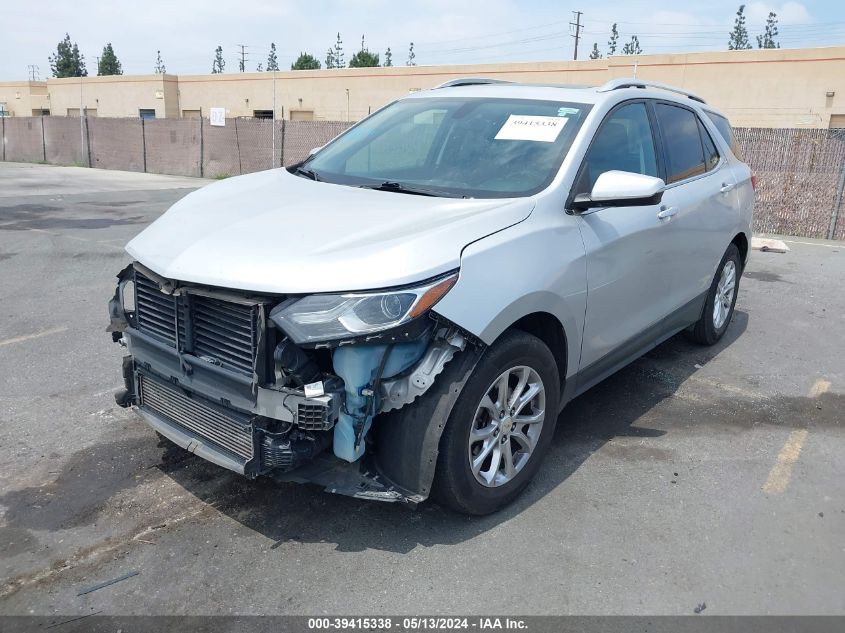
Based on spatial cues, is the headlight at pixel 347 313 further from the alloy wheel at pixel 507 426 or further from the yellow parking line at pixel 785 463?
the yellow parking line at pixel 785 463

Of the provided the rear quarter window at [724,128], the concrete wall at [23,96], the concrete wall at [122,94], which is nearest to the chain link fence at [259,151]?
the rear quarter window at [724,128]

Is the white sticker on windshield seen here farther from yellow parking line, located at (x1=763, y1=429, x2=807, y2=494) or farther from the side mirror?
yellow parking line, located at (x1=763, y1=429, x2=807, y2=494)

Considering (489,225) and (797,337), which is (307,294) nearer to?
(489,225)

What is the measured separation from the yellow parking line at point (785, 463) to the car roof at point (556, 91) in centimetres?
229

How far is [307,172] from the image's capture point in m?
4.41

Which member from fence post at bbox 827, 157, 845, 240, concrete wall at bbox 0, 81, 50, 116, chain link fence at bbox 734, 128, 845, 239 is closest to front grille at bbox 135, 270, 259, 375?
chain link fence at bbox 734, 128, 845, 239

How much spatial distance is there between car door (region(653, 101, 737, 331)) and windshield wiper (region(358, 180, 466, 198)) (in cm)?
159

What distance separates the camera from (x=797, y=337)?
6.54 meters

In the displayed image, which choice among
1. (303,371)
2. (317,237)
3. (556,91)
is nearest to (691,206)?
(556,91)

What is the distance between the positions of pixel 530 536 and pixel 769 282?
22.2 ft

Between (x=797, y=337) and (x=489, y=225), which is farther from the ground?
(x=489, y=225)

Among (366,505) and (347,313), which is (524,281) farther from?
(366,505)

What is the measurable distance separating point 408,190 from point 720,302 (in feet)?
11.4

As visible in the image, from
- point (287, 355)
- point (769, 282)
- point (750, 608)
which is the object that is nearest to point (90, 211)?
point (769, 282)
